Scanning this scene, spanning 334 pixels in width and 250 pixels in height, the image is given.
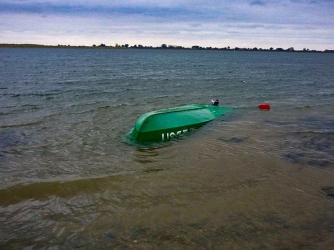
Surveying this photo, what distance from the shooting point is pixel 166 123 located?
12797 mm

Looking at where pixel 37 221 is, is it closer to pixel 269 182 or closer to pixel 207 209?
pixel 207 209

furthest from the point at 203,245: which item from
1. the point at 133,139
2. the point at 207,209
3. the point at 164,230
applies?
the point at 133,139

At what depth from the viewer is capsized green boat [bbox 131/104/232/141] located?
1223 cm

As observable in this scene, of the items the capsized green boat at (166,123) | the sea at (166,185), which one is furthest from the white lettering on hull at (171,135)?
the sea at (166,185)

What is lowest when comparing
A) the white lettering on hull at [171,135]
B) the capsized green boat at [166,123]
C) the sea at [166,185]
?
the sea at [166,185]

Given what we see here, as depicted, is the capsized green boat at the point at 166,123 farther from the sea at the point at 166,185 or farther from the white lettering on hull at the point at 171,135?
the sea at the point at 166,185

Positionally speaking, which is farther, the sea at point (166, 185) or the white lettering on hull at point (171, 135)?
the white lettering on hull at point (171, 135)

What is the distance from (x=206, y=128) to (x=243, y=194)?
22.9 feet

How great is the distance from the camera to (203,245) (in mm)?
5715

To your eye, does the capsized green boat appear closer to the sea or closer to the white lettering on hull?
the white lettering on hull

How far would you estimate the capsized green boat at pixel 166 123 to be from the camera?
12227 mm

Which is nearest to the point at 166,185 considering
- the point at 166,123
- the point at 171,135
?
the point at 171,135

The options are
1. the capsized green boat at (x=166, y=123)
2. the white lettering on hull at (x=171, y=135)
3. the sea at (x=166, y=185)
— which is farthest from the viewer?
the white lettering on hull at (x=171, y=135)

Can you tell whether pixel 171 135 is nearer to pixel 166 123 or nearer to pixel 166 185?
pixel 166 123
